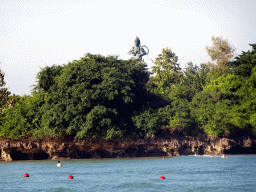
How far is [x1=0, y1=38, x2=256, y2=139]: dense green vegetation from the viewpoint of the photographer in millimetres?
50000

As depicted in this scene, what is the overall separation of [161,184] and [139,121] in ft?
73.7

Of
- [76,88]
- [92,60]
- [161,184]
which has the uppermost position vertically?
[92,60]

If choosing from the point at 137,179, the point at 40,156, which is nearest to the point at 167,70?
the point at 40,156

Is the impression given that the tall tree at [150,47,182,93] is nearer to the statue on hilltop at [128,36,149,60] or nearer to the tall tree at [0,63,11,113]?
the statue on hilltop at [128,36,149,60]

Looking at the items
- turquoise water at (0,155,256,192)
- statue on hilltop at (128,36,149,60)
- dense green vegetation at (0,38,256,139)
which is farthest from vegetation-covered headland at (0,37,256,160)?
statue on hilltop at (128,36,149,60)

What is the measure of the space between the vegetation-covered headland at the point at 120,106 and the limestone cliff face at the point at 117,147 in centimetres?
87

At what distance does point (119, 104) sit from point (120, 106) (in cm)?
59

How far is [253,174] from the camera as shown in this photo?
3509 centimetres

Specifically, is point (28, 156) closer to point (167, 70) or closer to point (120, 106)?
point (120, 106)

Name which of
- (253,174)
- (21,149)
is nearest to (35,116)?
(21,149)

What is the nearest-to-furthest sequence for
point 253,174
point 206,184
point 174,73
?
point 206,184 → point 253,174 → point 174,73

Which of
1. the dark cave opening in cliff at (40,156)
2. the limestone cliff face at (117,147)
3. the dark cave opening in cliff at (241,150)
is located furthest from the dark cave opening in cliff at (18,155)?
the dark cave opening in cliff at (241,150)

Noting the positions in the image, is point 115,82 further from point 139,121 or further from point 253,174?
point 253,174

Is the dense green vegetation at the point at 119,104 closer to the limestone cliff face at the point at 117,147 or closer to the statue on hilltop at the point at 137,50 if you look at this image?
the limestone cliff face at the point at 117,147
